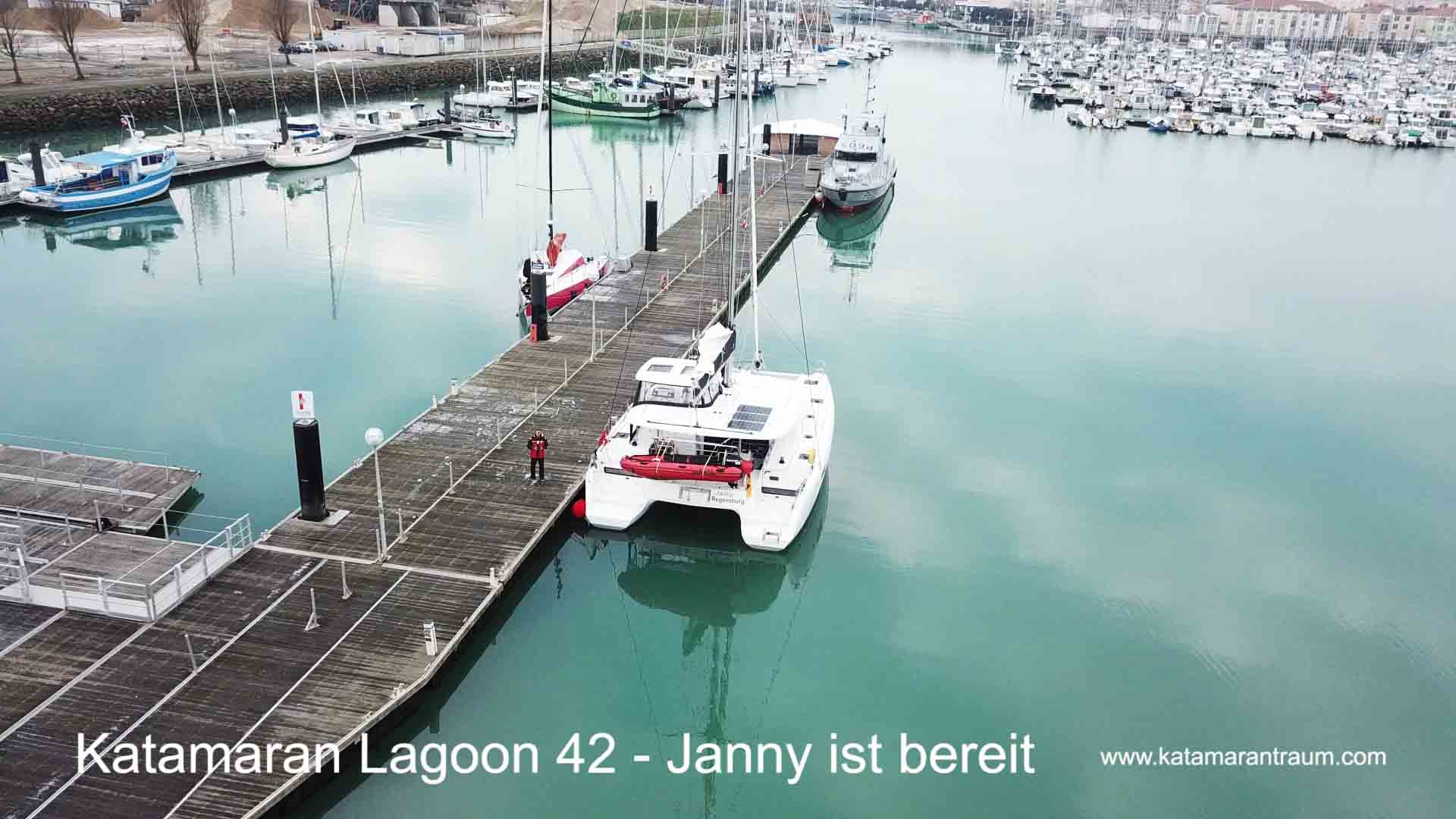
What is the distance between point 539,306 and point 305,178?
3575 centimetres

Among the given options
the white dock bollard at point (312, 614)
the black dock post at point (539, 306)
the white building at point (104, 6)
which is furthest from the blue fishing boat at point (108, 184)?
the white building at point (104, 6)

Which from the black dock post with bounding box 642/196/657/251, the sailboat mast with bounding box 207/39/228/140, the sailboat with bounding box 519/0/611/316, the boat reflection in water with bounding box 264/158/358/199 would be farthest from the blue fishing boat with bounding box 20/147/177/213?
the black dock post with bounding box 642/196/657/251

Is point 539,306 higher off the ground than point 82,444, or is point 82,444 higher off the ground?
point 539,306

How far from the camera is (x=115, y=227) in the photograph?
50.6 m

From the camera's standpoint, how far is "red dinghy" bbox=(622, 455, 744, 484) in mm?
23172

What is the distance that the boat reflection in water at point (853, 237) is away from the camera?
49844 mm

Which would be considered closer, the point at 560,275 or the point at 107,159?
the point at 560,275

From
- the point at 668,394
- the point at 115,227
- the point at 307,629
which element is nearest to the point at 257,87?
the point at 115,227

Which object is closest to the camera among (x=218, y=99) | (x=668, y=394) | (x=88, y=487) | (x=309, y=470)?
(x=309, y=470)

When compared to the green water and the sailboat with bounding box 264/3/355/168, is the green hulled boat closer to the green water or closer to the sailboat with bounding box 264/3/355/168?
the sailboat with bounding box 264/3/355/168

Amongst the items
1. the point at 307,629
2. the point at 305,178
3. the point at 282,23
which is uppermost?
the point at 282,23

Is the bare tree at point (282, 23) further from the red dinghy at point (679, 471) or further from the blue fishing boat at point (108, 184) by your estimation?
the red dinghy at point (679, 471)

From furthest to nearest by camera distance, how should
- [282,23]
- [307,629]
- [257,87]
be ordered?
[282,23], [257,87], [307,629]

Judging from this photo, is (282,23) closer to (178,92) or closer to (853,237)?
(178,92)
